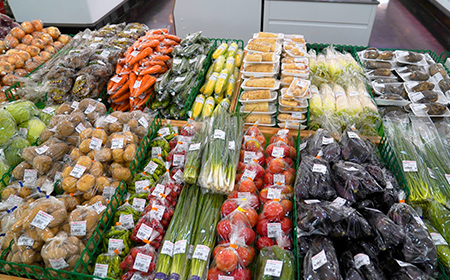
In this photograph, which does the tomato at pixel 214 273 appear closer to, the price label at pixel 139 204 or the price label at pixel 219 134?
the price label at pixel 139 204

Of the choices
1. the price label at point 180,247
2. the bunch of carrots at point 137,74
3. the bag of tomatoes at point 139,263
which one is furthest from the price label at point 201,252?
the bunch of carrots at point 137,74

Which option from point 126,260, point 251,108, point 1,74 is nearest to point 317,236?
point 126,260

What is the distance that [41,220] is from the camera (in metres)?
1.50

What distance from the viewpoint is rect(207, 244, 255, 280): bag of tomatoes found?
1331mm

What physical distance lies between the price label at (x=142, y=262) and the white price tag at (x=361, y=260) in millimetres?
1004

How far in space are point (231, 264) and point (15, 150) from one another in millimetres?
1866

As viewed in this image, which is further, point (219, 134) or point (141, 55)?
point (141, 55)

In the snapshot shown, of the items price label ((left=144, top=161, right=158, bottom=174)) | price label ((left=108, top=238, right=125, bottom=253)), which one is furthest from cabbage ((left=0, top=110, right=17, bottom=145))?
price label ((left=108, top=238, right=125, bottom=253))

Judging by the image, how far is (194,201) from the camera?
1.74 meters

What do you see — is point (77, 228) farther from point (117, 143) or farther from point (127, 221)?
point (117, 143)

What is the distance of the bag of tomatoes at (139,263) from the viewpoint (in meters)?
1.44

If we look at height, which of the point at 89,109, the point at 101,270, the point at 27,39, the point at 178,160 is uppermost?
the point at 27,39

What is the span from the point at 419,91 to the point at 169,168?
2224mm

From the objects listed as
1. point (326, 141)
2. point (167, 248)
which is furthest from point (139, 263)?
point (326, 141)
